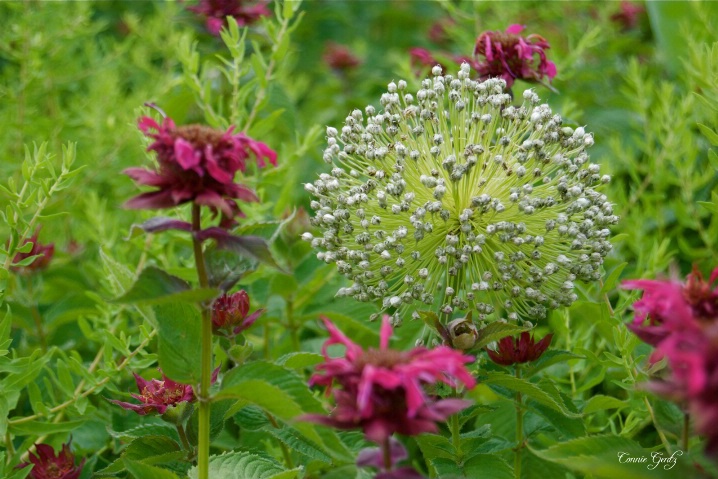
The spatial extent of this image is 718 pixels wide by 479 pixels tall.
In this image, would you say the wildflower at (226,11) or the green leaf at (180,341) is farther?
the wildflower at (226,11)

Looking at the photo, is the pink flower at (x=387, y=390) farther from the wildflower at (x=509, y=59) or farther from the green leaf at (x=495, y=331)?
the wildflower at (x=509, y=59)

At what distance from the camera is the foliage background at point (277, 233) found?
33.1 inches

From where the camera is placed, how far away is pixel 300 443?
810mm

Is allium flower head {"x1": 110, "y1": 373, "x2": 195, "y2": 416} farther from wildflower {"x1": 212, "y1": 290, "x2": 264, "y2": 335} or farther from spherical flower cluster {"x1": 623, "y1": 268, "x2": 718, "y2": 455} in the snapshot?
spherical flower cluster {"x1": 623, "y1": 268, "x2": 718, "y2": 455}

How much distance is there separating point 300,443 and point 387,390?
0.27 m

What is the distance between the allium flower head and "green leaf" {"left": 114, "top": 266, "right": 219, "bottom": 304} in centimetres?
18

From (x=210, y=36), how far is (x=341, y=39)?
1318 mm

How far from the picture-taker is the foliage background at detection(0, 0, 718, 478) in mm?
841

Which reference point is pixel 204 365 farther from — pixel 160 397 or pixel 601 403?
pixel 601 403

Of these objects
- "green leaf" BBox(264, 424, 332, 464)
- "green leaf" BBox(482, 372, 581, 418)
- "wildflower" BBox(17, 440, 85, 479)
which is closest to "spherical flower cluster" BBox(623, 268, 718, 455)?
"green leaf" BBox(482, 372, 581, 418)

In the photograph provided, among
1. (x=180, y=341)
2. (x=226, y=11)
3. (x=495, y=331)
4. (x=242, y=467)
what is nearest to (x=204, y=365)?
(x=180, y=341)

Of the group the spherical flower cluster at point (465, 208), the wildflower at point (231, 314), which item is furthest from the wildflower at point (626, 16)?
the wildflower at point (231, 314)

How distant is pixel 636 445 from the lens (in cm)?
65

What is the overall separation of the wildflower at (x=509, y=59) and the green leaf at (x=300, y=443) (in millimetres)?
534
